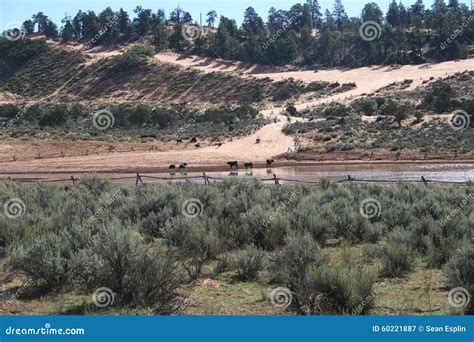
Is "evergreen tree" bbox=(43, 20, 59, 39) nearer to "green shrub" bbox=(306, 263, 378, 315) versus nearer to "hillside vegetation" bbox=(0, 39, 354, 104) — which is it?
"hillside vegetation" bbox=(0, 39, 354, 104)

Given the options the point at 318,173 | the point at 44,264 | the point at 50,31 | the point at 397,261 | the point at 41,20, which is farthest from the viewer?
the point at 41,20

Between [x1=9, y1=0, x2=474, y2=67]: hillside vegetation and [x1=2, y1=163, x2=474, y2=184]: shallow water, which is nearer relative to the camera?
[x1=2, y1=163, x2=474, y2=184]: shallow water

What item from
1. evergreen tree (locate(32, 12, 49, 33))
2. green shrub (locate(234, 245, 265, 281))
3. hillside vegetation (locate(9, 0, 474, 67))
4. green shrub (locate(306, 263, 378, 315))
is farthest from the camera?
evergreen tree (locate(32, 12, 49, 33))

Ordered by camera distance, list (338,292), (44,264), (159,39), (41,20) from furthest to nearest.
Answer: (41,20) → (159,39) → (44,264) → (338,292)

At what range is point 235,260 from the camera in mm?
10344

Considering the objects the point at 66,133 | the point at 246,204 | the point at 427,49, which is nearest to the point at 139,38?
the point at 427,49

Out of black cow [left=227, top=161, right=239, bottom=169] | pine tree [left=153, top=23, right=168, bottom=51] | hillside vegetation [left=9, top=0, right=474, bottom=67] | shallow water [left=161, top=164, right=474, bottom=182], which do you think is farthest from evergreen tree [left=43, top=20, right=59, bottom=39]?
shallow water [left=161, top=164, right=474, bottom=182]

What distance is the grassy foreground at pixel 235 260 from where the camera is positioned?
801cm

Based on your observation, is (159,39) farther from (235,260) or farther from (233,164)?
→ (235,260)

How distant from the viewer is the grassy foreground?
8.01m

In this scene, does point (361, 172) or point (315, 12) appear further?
point (315, 12)

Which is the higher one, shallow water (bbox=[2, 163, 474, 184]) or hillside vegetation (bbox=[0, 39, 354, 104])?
hillside vegetation (bbox=[0, 39, 354, 104])

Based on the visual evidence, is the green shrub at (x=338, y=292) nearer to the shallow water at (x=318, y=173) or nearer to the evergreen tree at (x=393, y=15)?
the shallow water at (x=318, y=173)

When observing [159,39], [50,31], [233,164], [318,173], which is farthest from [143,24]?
[318,173]
